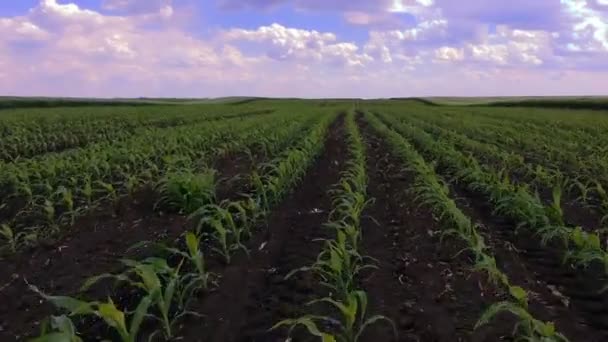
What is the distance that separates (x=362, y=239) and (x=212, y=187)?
7.23 feet

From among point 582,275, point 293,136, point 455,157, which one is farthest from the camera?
point 293,136

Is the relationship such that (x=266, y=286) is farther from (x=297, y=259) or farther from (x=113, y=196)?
(x=113, y=196)

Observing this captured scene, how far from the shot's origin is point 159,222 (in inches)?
253

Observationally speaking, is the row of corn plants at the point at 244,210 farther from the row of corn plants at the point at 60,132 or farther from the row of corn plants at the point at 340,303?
the row of corn plants at the point at 60,132

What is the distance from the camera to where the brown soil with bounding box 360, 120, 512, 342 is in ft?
12.3

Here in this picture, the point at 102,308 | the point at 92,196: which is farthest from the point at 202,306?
the point at 92,196

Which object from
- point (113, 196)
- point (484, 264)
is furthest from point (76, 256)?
point (484, 264)

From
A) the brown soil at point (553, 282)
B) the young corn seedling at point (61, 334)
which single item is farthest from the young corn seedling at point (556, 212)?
the young corn seedling at point (61, 334)

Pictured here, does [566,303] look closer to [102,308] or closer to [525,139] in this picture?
[102,308]

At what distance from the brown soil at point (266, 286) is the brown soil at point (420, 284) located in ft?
1.71

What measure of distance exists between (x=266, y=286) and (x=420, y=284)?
1.18m

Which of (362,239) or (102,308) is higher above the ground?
(102,308)

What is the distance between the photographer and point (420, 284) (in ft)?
14.9

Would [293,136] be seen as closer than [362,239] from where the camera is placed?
No
